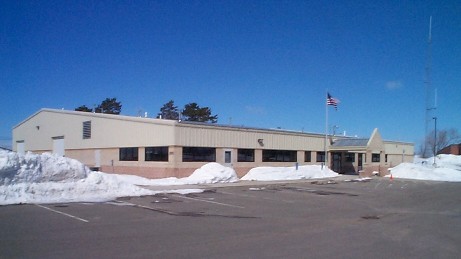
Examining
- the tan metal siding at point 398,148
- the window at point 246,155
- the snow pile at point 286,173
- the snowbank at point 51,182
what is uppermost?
the tan metal siding at point 398,148

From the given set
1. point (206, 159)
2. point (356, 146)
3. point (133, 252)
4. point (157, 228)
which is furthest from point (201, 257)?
point (356, 146)

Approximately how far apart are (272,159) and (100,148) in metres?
15.7

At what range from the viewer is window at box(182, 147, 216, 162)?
→ 105 ft

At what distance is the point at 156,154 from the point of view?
1286 inches

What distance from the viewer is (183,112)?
78.5 m

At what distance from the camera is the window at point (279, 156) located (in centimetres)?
3900

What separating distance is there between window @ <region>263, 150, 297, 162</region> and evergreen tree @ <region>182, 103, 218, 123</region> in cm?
3635

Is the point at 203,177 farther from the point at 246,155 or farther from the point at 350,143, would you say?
the point at 350,143

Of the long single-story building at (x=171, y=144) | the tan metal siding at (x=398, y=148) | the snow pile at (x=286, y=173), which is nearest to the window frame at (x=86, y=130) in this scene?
the long single-story building at (x=171, y=144)

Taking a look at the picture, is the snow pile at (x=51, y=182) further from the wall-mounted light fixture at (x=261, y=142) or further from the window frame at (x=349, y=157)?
the window frame at (x=349, y=157)

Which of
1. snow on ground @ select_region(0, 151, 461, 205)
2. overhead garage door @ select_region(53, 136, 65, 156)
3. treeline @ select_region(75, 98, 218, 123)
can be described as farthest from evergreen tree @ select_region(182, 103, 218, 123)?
snow on ground @ select_region(0, 151, 461, 205)

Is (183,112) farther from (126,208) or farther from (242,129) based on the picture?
(126,208)

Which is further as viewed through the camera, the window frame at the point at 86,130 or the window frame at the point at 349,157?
the window frame at the point at 349,157

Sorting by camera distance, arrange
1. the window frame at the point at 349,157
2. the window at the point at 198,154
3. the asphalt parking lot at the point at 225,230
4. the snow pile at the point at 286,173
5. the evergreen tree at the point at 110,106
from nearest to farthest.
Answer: the asphalt parking lot at the point at 225,230 → the window at the point at 198,154 → the snow pile at the point at 286,173 → the window frame at the point at 349,157 → the evergreen tree at the point at 110,106
